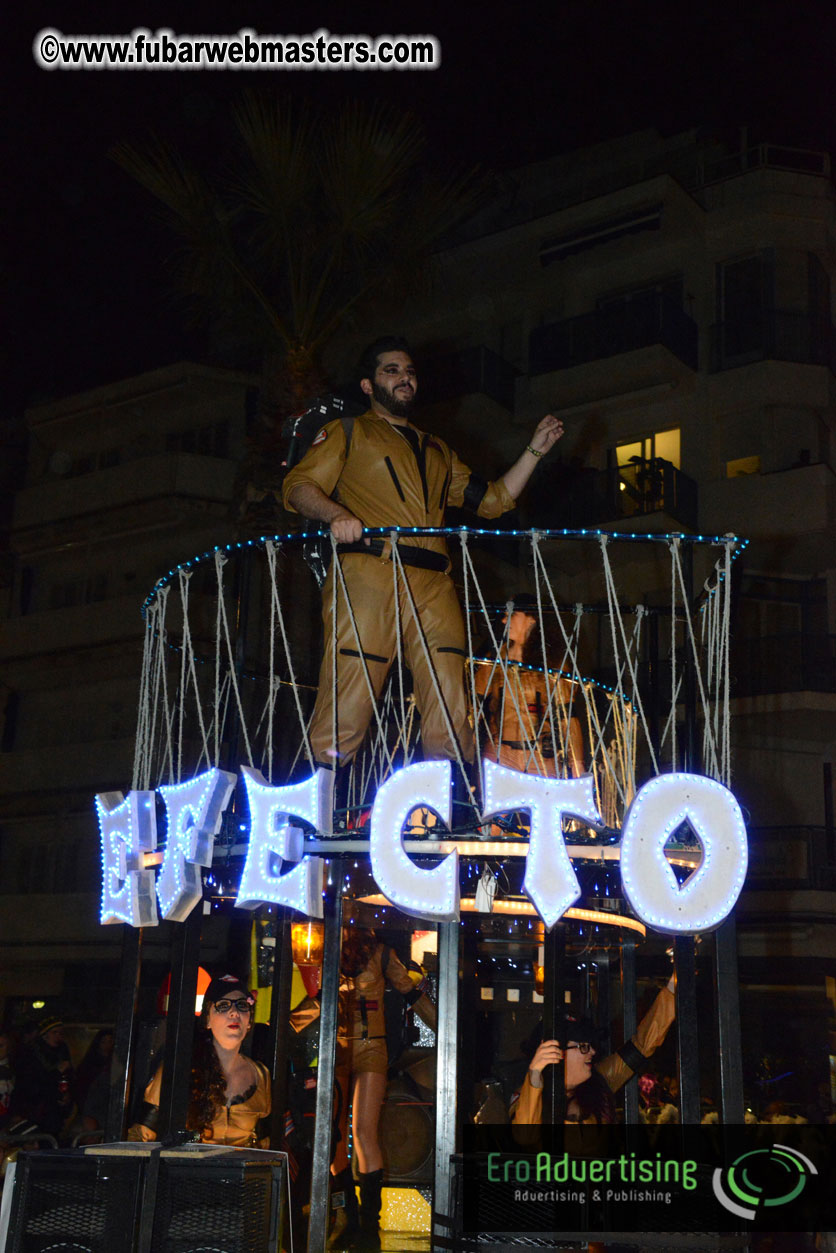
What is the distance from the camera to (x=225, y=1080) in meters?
8.59

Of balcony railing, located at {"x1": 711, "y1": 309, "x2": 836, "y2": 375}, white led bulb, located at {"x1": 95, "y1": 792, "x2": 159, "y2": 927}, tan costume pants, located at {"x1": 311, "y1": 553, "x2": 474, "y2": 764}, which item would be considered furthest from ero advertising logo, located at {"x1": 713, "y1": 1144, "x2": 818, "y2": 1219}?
balcony railing, located at {"x1": 711, "y1": 309, "x2": 836, "y2": 375}

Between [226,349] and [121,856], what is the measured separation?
2571 centimetres

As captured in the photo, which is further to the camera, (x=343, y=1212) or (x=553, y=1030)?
(x=343, y=1212)

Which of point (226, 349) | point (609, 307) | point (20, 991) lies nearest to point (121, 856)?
point (609, 307)

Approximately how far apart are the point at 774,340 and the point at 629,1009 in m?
17.5

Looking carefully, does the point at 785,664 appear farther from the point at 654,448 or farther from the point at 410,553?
the point at 410,553

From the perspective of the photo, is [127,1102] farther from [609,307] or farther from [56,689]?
[56,689]

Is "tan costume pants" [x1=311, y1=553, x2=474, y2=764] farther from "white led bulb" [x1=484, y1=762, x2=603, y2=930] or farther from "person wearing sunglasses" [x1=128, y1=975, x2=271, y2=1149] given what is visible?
"person wearing sunglasses" [x1=128, y1=975, x2=271, y2=1149]

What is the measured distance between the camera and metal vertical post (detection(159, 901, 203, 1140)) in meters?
7.08

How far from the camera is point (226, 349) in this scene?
32062 mm

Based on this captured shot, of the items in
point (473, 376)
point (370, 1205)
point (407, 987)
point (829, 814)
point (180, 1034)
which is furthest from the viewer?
point (473, 376)

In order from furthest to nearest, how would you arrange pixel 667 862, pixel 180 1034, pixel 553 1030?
1. pixel 553 1030
2. pixel 180 1034
3. pixel 667 862

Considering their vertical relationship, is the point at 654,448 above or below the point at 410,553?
above

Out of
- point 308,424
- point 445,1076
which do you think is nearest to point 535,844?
point 445,1076
